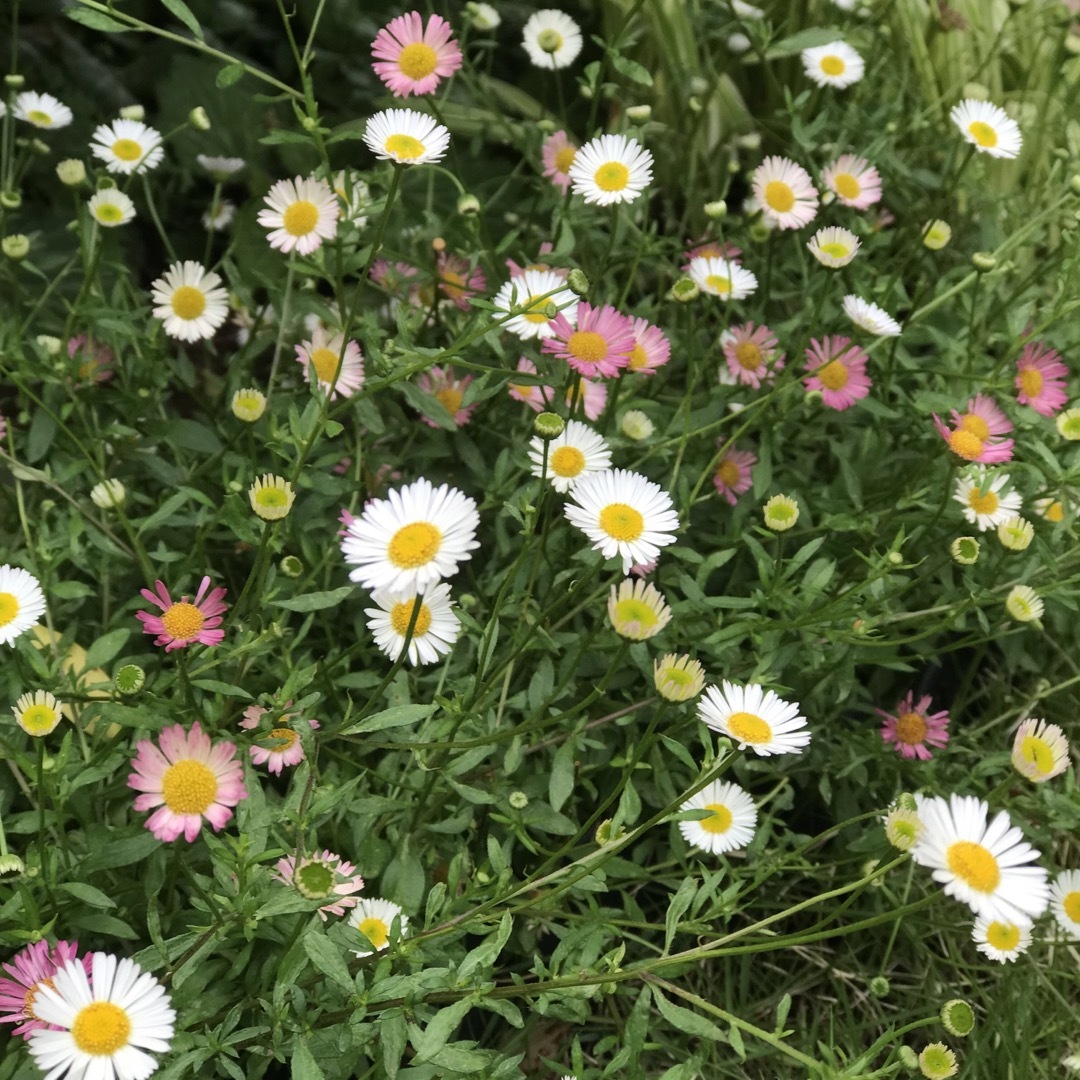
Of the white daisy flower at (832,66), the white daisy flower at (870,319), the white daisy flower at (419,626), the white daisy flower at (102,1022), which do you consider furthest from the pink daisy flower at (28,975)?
the white daisy flower at (832,66)

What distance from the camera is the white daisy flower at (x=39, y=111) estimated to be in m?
1.37

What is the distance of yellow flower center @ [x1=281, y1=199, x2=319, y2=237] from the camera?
1.18 m

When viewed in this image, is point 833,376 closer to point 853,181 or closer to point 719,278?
point 719,278

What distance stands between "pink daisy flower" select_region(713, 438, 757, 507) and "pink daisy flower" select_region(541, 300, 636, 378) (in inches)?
10.5

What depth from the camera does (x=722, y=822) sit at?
1.05 meters

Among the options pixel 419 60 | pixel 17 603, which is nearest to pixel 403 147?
pixel 419 60

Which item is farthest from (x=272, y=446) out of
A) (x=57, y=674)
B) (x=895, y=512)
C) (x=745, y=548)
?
(x=895, y=512)

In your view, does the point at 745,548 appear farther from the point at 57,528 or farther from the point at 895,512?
the point at 57,528

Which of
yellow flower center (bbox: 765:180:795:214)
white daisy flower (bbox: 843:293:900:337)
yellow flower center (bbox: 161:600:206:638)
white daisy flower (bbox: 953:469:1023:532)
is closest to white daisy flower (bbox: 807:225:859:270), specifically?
white daisy flower (bbox: 843:293:900:337)

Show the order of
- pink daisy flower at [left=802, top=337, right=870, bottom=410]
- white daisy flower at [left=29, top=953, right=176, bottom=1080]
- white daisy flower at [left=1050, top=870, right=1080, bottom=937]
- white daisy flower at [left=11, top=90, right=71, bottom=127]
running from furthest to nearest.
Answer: white daisy flower at [left=11, top=90, right=71, bottom=127] < pink daisy flower at [left=802, top=337, right=870, bottom=410] < white daisy flower at [left=1050, top=870, right=1080, bottom=937] < white daisy flower at [left=29, top=953, right=176, bottom=1080]

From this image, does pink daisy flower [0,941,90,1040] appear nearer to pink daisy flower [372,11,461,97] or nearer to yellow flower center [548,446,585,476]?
yellow flower center [548,446,585,476]

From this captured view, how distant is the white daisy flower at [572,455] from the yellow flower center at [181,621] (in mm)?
318

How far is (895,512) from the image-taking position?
120 cm

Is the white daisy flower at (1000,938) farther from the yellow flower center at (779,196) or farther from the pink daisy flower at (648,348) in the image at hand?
the yellow flower center at (779,196)
